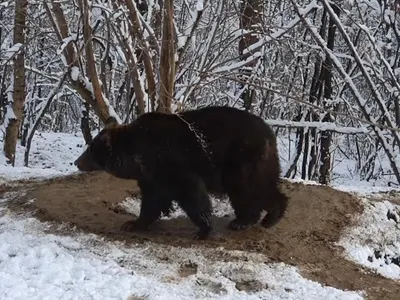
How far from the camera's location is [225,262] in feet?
14.6

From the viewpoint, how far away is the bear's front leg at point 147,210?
5195mm

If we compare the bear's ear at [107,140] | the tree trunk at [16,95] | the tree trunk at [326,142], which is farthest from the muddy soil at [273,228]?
the tree trunk at [326,142]

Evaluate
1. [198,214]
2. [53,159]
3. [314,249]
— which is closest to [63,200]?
[198,214]

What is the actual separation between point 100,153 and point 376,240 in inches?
97.0

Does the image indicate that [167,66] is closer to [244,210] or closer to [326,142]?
[244,210]

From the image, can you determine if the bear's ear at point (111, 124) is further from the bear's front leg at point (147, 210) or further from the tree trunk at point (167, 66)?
the tree trunk at point (167, 66)

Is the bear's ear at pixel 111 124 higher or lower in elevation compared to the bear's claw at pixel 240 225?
higher

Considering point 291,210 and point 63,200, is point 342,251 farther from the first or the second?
point 63,200

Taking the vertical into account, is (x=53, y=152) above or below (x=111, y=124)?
below

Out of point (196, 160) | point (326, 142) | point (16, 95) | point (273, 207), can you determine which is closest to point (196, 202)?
Answer: point (196, 160)

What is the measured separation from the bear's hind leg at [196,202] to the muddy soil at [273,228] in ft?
0.37

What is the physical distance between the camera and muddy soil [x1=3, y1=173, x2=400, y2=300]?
4.50 meters

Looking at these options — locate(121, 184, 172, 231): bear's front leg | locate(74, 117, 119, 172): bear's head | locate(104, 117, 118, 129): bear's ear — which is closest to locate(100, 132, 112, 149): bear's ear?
locate(74, 117, 119, 172): bear's head

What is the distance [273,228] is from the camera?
17.6 ft
